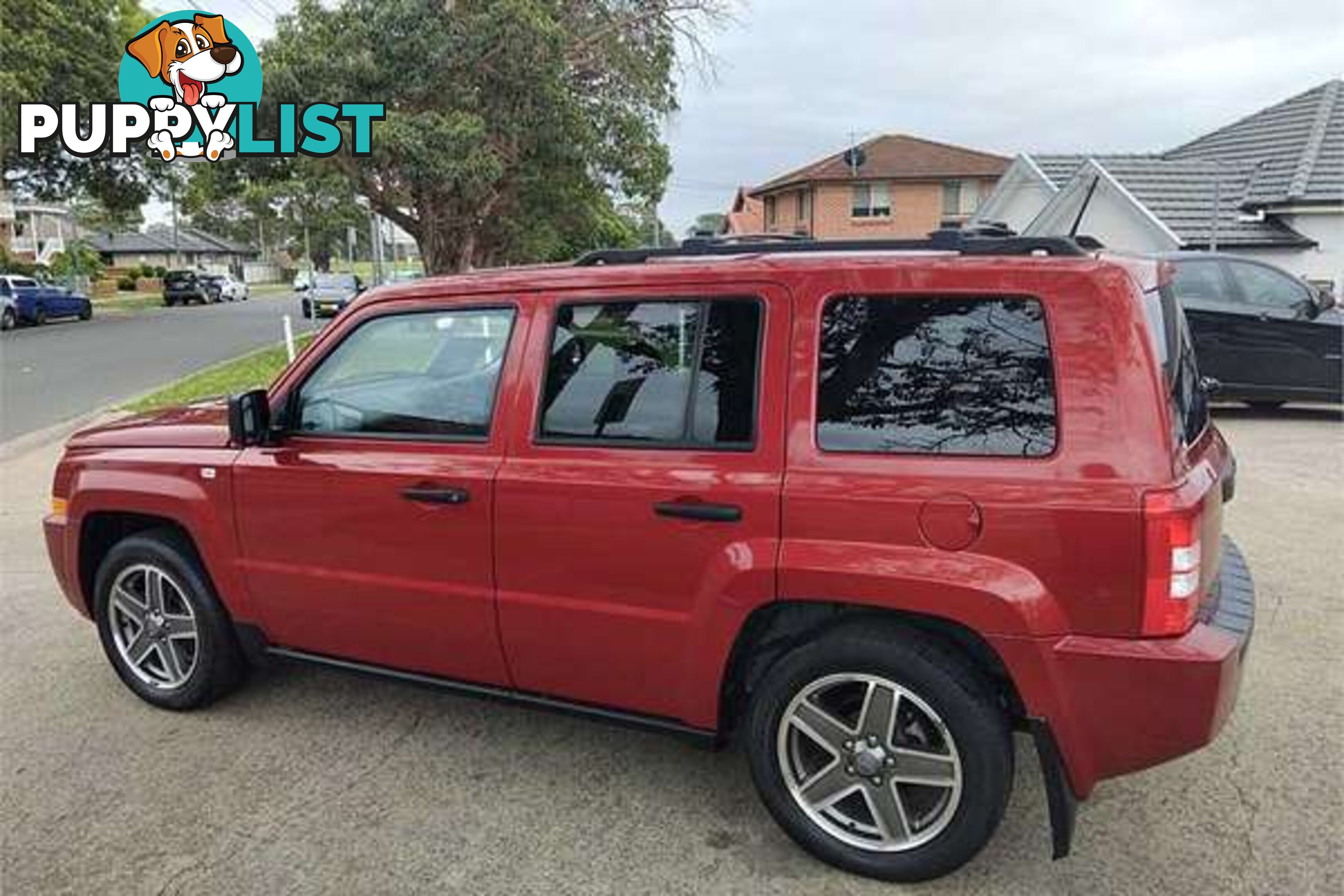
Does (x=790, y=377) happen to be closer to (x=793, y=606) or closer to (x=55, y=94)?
(x=793, y=606)

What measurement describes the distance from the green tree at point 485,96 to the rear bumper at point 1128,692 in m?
17.2

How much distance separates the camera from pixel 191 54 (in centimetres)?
2000

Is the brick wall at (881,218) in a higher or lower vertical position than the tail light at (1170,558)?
higher

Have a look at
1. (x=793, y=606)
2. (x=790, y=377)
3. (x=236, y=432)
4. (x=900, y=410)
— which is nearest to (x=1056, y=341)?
(x=900, y=410)

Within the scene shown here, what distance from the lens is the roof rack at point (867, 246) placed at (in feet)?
8.98

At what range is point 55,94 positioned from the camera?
2709cm

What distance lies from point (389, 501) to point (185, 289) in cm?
4941

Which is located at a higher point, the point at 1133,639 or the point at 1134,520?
the point at 1134,520

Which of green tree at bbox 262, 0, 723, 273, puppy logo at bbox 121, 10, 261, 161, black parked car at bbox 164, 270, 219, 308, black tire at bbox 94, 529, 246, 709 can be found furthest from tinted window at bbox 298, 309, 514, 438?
black parked car at bbox 164, 270, 219, 308

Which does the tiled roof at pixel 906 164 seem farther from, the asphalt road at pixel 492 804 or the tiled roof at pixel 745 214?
the asphalt road at pixel 492 804

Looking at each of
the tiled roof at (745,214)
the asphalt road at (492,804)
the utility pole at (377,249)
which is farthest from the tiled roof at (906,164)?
the asphalt road at (492,804)

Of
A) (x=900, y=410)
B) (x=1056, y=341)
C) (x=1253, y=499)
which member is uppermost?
(x=1056, y=341)

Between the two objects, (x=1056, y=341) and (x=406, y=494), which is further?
(x=406, y=494)

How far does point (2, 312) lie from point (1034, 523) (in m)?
33.4
